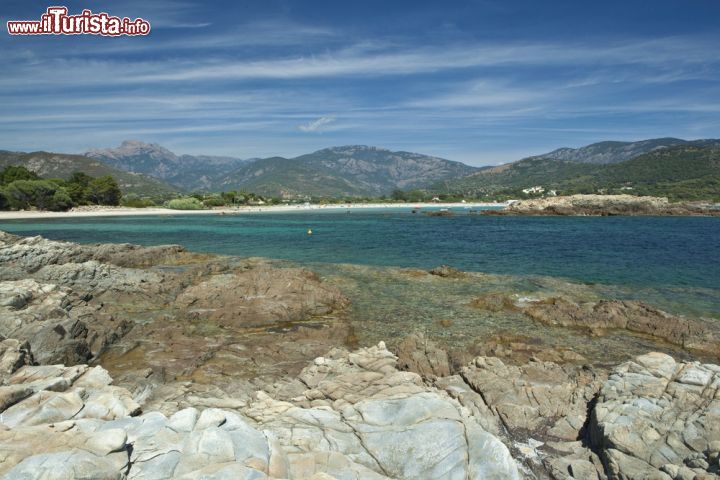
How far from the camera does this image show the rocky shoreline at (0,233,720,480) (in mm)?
6742

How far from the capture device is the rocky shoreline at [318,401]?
674 centimetres

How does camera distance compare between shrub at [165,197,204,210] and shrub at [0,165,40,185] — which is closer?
shrub at [0,165,40,185]

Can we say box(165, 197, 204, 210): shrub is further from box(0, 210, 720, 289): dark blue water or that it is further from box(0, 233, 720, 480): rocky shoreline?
box(0, 233, 720, 480): rocky shoreline

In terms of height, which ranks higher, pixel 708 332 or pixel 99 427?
pixel 99 427

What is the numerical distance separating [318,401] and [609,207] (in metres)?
132

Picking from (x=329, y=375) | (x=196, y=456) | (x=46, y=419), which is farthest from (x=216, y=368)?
(x=196, y=456)

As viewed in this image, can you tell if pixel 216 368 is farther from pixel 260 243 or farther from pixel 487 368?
pixel 260 243

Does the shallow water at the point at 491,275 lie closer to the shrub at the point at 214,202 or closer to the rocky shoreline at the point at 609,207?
the rocky shoreline at the point at 609,207

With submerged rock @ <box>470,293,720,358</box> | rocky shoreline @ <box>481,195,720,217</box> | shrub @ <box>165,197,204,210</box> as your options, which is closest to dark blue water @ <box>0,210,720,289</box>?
submerged rock @ <box>470,293,720,358</box>

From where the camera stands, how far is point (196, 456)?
A: 6.43 meters

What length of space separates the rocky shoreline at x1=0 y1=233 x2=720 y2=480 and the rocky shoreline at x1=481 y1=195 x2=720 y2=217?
368 ft

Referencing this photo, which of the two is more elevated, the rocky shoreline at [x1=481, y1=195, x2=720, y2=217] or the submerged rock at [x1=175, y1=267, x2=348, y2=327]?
the rocky shoreline at [x1=481, y1=195, x2=720, y2=217]

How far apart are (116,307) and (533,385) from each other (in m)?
19.3

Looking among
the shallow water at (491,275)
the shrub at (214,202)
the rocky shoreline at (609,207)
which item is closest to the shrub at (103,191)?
the shrub at (214,202)
